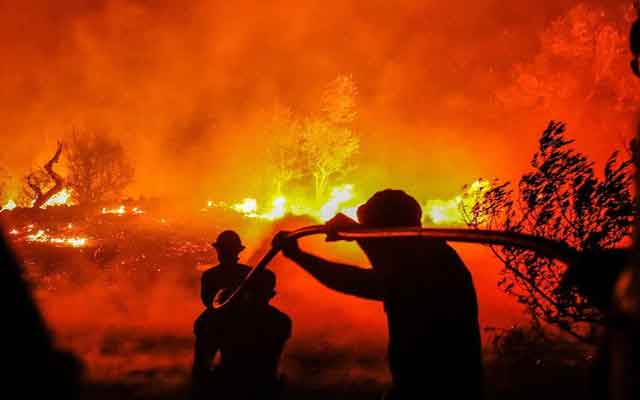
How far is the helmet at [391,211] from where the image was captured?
3.26 metres

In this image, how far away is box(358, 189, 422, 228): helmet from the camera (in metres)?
3.26

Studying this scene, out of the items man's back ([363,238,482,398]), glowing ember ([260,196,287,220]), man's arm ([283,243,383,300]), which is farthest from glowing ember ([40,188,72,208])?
man's back ([363,238,482,398])

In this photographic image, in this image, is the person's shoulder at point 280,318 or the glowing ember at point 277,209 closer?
the person's shoulder at point 280,318

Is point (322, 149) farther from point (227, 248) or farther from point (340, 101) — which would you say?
point (227, 248)

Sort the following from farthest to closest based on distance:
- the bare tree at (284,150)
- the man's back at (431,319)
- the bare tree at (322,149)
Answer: the bare tree at (284,150) < the bare tree at (322,149) < the man's back at (431,319)

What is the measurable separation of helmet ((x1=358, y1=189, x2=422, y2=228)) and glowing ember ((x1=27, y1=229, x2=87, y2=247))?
810 inches

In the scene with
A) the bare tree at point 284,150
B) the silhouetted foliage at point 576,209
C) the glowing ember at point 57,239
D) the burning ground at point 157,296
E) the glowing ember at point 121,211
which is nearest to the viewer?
the silhouetted foliage at point 576,209

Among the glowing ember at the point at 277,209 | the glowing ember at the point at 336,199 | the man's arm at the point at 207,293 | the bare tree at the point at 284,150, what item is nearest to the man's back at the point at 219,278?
the man's arm at the point at 207,293

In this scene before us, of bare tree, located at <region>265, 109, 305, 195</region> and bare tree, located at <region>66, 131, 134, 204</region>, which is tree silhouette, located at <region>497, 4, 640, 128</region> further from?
bare tree, located at <region>66, 131, 134, 204</region>

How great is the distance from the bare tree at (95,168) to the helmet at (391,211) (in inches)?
1435

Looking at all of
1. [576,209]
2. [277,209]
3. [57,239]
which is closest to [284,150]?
[277,209]

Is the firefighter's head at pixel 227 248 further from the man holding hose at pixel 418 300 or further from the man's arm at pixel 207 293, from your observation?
the man holding hose at pixel 418 300

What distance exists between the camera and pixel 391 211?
3256mm

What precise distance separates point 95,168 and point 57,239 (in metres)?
17.1
